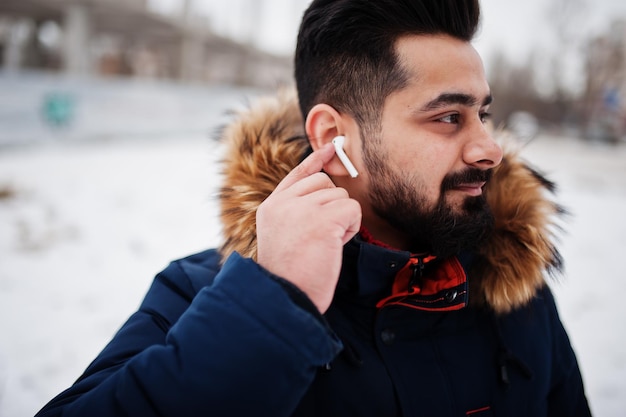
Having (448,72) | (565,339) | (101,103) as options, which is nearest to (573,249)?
(565,339)

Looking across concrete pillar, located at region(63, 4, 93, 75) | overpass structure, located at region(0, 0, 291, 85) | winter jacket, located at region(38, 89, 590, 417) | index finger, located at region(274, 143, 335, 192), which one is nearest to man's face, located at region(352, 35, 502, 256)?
winter jacket, located at region(38, 89, 590, 417)

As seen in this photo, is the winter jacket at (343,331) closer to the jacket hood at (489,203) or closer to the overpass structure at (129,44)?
the jacket hood at (489,203)

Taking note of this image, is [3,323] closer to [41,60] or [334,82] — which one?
[334,82]

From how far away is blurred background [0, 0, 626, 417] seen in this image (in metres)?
3.18

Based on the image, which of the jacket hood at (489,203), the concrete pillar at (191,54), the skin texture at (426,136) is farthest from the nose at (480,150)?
the concrete pillar at (191,54)

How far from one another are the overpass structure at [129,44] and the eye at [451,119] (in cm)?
882

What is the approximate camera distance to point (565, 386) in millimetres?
1512

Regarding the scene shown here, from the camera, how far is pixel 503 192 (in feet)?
5.22

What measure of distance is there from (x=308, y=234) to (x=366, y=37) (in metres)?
0.83

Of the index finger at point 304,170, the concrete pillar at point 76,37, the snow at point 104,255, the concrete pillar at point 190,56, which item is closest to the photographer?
the index finger at point 304,170

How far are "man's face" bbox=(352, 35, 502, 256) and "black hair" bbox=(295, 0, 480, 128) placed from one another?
40 mm

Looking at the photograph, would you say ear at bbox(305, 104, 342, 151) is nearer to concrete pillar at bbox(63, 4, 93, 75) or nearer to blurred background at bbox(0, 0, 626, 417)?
blurred background at bbox(0, 0, 626, 417)

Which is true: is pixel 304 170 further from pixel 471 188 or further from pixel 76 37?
pixel 76 37

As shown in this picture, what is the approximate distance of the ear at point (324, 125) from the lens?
148cm
